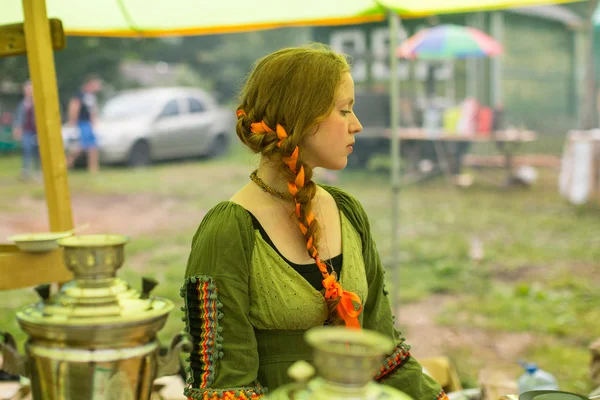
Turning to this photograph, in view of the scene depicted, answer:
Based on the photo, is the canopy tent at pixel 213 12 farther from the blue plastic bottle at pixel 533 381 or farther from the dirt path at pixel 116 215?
the dirt path at pixel 116 215

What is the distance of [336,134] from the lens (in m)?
1.64

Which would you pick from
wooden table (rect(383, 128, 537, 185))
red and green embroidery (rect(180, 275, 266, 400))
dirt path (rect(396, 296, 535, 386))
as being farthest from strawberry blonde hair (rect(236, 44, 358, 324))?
wooden table (rect(383, 128, 537, 185))

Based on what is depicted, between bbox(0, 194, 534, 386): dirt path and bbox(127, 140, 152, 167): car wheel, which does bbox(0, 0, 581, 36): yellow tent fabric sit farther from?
bbox(127, 140, 152, 167): car wheel

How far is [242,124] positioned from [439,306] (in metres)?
4.65

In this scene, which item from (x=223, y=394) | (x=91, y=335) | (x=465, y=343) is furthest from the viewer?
(x=465, y=343)

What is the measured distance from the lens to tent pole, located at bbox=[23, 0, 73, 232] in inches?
88.9

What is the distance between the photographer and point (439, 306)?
237 inches

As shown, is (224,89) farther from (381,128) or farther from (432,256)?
(432,256)

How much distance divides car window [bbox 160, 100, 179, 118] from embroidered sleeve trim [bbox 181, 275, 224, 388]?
929 cm

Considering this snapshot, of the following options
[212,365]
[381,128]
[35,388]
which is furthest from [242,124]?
[381,128]

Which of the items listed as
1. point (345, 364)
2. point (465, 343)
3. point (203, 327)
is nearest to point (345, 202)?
point (203, 327)

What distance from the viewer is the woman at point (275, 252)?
61.1 inches

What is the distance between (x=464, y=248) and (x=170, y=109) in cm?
499

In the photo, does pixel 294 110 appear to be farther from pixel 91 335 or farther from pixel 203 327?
pixel 91 335
